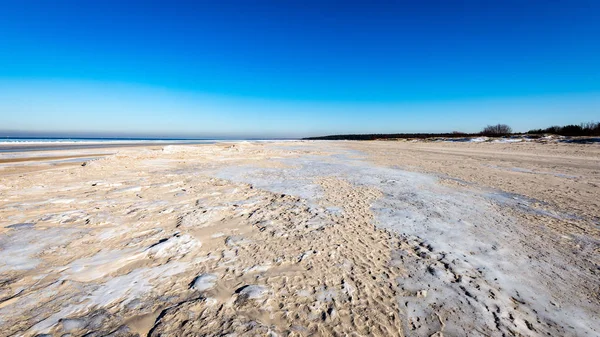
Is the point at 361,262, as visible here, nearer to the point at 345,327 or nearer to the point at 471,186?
the point at 345,327

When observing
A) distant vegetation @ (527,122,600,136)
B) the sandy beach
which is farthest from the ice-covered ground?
distant vegetation @ (527,122,600,136)

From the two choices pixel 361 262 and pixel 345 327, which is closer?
pixel 345 327

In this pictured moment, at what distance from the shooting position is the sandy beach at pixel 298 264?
6.41ft

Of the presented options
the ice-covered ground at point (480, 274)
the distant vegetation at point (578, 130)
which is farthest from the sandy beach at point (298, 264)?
the distant vegetation at point (578, 130)

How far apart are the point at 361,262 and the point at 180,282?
1.99 meters

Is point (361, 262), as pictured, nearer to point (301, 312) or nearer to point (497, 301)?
point (301, 312)

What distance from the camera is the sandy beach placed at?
195 centimetres

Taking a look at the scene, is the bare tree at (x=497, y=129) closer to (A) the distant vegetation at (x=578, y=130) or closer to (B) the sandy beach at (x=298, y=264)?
(A) the distant vegetation at (x=578, y=130)

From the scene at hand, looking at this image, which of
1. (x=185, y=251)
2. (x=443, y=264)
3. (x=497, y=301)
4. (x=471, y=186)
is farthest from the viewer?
(x=471, y=186)

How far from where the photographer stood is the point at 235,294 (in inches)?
89.1

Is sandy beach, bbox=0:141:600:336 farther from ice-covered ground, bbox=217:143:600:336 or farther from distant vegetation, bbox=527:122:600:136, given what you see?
distant vegetation, bbox=527:122:600:136

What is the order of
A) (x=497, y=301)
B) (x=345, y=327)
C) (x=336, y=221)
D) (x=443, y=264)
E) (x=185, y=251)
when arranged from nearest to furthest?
(x=345, y=327) → (x=497, y=301) → (x=443, y=264) → (x=185, y=251) → (x=336, y=221)

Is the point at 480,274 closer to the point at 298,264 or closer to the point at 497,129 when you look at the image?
the point at 298,264

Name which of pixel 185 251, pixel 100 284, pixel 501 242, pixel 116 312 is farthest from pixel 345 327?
pixel 501 242
